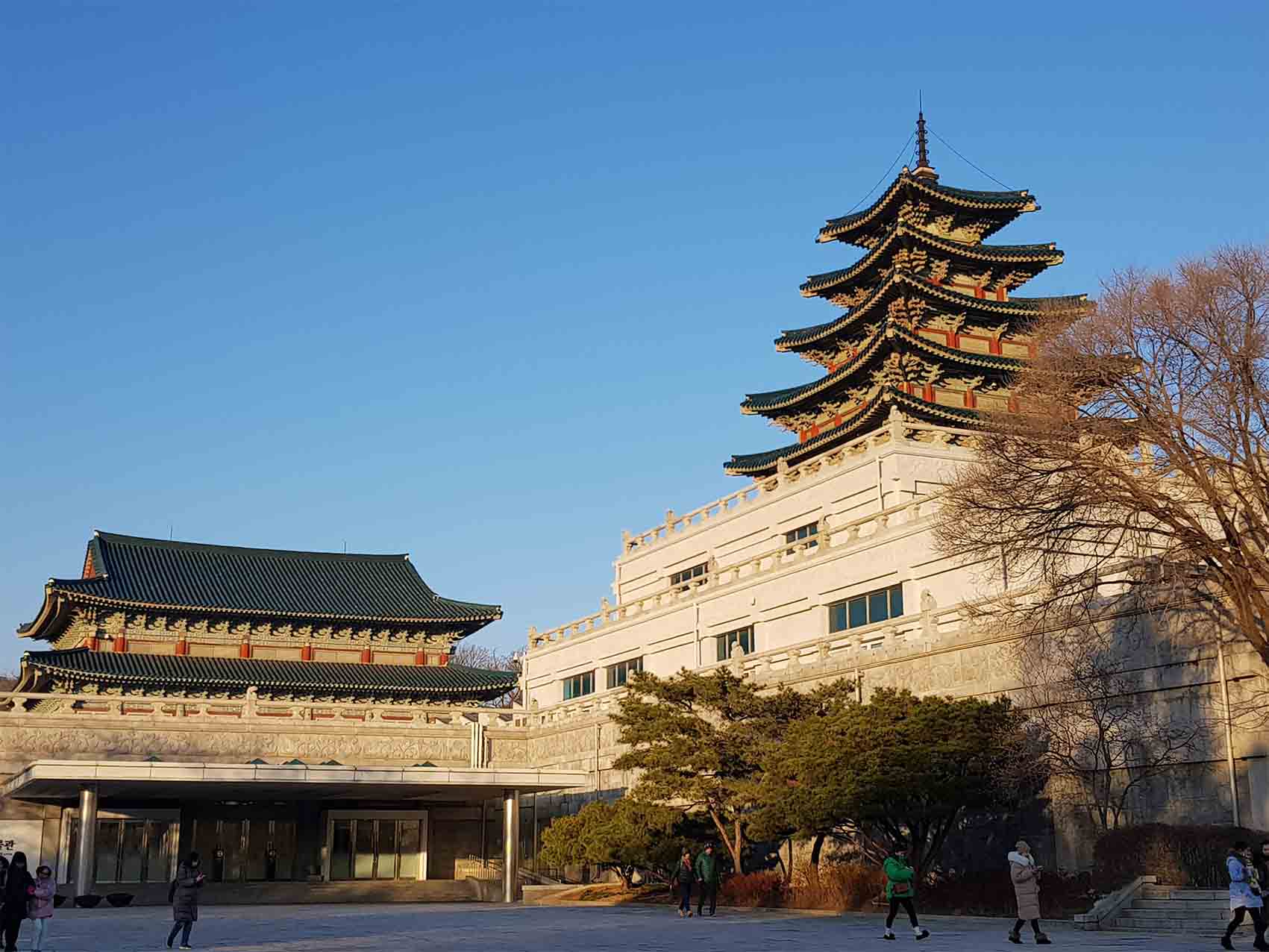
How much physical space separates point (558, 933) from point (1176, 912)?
985cm

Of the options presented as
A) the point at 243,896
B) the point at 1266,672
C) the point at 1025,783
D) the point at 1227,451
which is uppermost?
the point at 1227,451

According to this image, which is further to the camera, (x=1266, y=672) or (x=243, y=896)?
(x=243, y=896)

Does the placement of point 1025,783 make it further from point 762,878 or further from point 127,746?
point 127,746

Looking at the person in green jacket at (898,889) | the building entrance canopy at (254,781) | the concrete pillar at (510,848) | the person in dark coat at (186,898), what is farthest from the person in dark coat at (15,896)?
the concrete pillar at (510,848)

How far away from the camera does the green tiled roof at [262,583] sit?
2224 inches

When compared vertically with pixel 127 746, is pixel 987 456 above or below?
above

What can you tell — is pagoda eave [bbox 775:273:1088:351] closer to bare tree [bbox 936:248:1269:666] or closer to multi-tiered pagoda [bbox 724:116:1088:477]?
multi-tiered pagoda [bbox 724:116:1088:477]

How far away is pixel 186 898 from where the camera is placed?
20.9 metres

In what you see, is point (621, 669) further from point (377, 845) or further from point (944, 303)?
point (944, 303)

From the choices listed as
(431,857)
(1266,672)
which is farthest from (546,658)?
(1266,672)

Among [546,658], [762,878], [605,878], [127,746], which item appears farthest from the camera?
[546,658]

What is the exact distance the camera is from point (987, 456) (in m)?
25.9

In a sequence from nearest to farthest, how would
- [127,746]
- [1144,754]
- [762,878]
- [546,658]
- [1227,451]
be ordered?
[1227,451], [1144,754], [762,878], [127,746], [546,658]

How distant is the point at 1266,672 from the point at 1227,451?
379 cm
